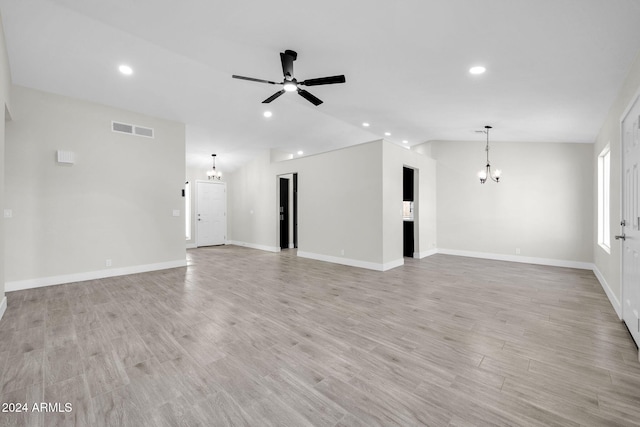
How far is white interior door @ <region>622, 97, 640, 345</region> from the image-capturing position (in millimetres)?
2512

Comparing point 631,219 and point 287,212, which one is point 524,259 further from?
point 287,212

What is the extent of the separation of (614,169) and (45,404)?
5.83 m

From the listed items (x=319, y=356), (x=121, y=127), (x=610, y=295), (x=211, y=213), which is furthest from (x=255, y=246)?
(x=610, y=295)

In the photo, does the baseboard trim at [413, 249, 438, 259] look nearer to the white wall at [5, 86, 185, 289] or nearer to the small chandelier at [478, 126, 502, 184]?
the small chandelier at [478, 126, 502, 184]

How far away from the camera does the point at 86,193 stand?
477cm

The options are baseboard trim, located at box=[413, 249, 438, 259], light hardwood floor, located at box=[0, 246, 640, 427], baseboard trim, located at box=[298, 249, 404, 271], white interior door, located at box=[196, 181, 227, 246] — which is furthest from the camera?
white interior door, located at box=[196, 181, 227, 246]

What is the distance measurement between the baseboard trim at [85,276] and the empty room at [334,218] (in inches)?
1.4

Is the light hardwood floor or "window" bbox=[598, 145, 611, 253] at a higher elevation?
"window" bbox=[598, 145, 611, 253]

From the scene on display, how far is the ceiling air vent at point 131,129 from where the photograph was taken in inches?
201

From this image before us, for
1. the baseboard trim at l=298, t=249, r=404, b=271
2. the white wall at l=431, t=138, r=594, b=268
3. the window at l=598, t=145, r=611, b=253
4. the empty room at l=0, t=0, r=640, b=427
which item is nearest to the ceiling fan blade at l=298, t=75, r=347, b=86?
the empty room at l=0, t=0, r=640, b=427

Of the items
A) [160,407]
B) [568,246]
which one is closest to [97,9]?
[160,407]

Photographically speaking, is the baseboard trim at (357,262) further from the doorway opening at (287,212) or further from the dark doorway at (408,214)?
the doorway opening at (287,212)

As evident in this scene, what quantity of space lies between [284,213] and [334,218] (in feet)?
8.98

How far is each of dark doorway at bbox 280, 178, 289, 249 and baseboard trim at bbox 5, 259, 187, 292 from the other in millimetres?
3251
